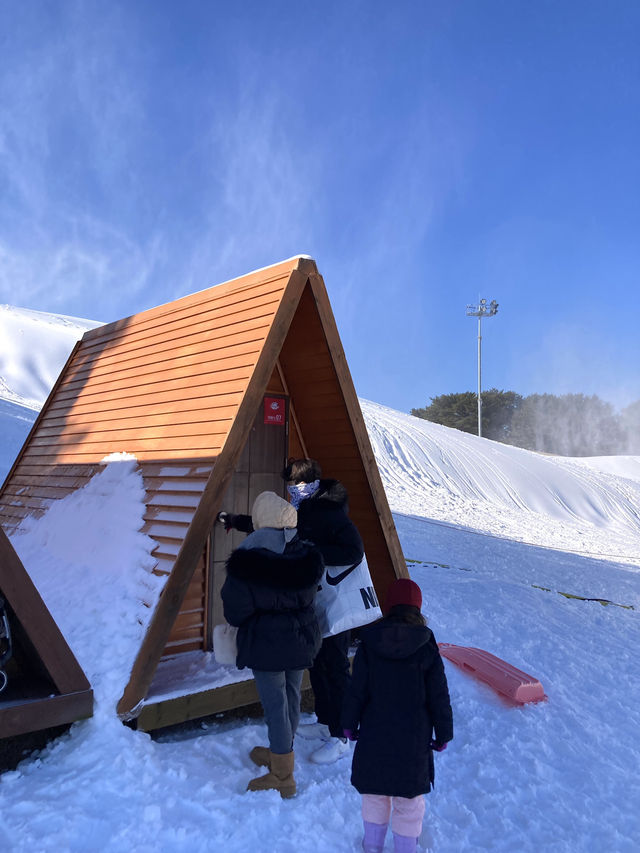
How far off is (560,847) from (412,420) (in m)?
28.3

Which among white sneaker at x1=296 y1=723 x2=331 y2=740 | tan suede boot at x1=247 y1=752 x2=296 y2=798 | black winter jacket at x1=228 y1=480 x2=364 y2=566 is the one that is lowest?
tan suede boot at x1=247 y1=752 x2=296 y2=798

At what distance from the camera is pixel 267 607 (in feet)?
11.3

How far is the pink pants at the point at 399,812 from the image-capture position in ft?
9.68

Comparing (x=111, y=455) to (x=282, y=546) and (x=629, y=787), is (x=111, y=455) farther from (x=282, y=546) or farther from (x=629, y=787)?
(x=629, y=787)

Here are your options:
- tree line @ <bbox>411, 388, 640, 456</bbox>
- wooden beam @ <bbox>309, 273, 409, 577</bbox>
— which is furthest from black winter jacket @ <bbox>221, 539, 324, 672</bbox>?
tree line @ <bbox>411, 388, 640, 456</bbox>

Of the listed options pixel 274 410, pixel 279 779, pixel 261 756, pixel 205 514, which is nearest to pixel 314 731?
pixel 261 756

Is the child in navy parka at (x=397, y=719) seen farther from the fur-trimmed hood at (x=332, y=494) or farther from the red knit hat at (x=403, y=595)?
the fur-trimmed hood at (x=332, y=494)

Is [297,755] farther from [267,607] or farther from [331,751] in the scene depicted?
[267,607]

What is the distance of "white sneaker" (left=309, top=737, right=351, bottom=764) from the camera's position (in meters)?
4.01

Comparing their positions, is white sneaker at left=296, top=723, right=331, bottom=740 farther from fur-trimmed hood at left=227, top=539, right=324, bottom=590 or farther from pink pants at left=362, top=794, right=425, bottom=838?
fur-trimmed hood at left=227, top=539, right=324, bottom=590

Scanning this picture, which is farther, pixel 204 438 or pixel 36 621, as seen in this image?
pixel 204 438

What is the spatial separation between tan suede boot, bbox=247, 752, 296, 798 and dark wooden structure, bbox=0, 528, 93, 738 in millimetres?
1049

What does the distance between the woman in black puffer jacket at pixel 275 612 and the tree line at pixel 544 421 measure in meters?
49.9

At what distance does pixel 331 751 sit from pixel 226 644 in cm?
120
